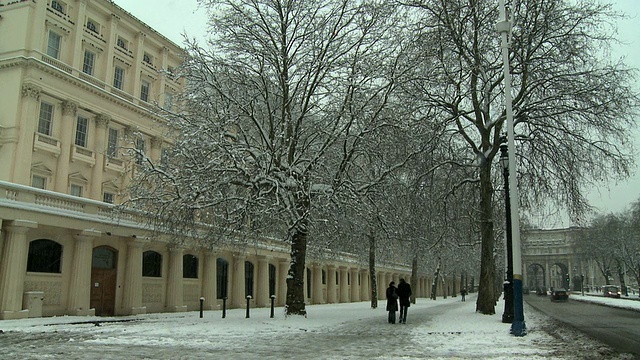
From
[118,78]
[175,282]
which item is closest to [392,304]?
[175,282]

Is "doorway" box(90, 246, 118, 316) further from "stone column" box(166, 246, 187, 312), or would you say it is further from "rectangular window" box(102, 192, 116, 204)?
"rectangular window" box(102, 192, 116, 204)

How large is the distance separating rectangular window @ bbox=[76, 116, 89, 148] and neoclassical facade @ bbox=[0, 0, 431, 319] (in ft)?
0.23

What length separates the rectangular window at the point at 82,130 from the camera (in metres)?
37.4

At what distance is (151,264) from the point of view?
29375 mm

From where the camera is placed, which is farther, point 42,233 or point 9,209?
point 42,233

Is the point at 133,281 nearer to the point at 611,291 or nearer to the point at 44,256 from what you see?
the point at 44,256

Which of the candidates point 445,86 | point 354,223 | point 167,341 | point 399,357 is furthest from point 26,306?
point 445,86

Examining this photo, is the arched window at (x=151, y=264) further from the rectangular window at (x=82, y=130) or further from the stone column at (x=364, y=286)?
the stone column at (x=364, y=286)

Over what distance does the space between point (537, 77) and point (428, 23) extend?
5.38m

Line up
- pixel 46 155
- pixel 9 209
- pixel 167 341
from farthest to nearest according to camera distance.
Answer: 1. pixel 46 155
2. pixel 9 209
3. pixel 167 341

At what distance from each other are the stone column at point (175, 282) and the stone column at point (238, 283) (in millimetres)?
5505

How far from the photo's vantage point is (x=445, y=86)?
24562mm

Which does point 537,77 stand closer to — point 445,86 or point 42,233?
point 445,86

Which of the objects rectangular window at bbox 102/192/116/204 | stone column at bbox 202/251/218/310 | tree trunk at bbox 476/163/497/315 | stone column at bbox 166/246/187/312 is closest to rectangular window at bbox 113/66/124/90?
rectangular window at bbox 102/192/116/204
